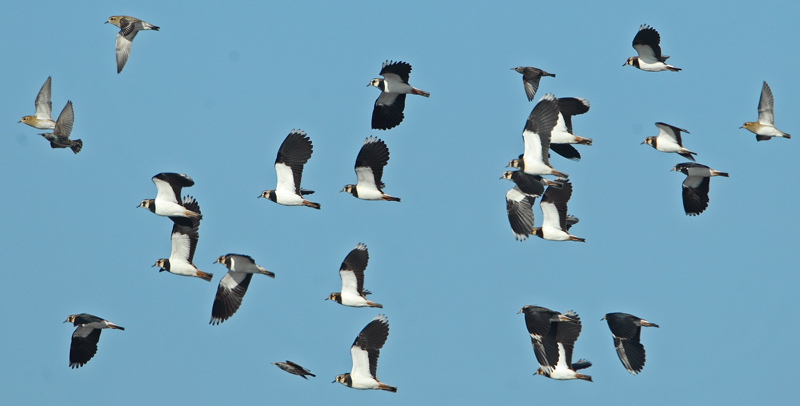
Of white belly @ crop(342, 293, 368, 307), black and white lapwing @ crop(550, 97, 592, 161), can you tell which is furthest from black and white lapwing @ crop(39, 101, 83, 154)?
black and white lapwing @ crop(550, 97, 592, 161)

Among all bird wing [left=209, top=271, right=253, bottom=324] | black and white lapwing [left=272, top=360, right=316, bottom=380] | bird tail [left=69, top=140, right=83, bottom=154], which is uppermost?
bird tail [left=69, top=140, right=83, bottom=154]

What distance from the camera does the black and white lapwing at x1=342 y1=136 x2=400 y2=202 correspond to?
36.6 m

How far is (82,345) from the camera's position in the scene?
37438mm

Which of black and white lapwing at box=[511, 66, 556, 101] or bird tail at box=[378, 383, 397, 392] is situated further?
black and white lapwing at box=[511, 66, 556, 101]

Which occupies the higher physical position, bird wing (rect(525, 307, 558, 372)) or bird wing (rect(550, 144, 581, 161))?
bird wing (rect(550, 144, 581, 161))

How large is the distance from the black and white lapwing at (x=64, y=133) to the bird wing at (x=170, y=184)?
20.3 feet

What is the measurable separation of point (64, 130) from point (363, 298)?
12881 mm

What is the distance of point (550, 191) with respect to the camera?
39250 millimetres

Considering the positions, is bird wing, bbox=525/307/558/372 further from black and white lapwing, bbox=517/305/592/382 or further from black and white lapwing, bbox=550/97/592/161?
black and white lapwing, bbox=550/97/592/161

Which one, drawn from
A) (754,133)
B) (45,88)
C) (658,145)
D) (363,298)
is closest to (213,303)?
(363,298)

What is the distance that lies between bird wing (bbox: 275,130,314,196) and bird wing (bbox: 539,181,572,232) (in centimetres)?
Answer: 901

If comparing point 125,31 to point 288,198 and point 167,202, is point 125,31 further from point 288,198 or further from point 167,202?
point 288,198

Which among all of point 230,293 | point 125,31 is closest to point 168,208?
point 230,293

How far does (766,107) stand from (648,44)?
4.87 metres
